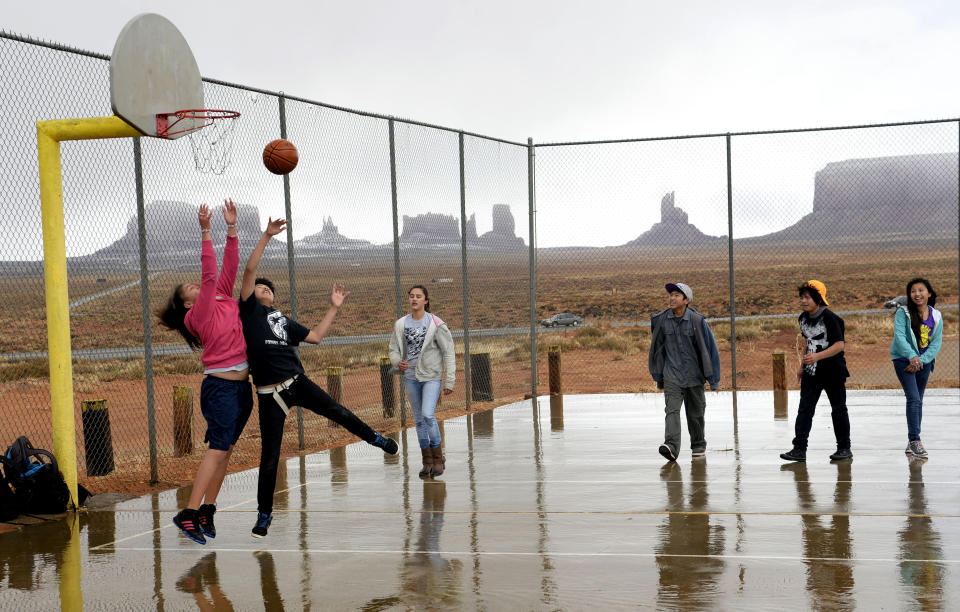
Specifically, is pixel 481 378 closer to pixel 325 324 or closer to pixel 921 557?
pixel 325 324

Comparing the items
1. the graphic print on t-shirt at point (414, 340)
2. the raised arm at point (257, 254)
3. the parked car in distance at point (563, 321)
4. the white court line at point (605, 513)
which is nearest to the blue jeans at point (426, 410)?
the graphic print on t-shirt at point (414, 340)

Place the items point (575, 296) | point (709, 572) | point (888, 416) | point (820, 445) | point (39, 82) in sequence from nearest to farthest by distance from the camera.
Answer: point (709, 572)
point (39, 82)
point (820, 445)
point (888, 416)
point (575, 296)

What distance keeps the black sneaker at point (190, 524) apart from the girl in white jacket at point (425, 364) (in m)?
3.01

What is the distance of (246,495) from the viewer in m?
9.10

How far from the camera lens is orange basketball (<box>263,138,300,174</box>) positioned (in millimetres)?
8750

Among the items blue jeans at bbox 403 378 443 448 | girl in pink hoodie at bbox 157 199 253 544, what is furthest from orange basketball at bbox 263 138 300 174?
blue jeans at bbox 403 378 443 448

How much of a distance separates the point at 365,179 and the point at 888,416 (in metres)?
6.97

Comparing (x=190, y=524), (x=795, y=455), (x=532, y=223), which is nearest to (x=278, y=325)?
(x=190, y=524)

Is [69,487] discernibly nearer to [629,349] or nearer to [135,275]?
[135,275]

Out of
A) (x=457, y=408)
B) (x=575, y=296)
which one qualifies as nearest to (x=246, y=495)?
(x=457, y=408)

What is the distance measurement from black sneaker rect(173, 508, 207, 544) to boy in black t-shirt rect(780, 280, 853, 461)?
557 cm

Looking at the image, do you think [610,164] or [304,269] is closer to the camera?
[304,269]

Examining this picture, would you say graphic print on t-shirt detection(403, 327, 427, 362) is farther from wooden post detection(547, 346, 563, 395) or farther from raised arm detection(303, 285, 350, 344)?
wooden post detection(547, 346, 563, 395)

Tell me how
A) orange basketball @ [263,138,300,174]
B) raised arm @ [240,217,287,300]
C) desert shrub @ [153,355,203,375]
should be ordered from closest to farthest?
raised arm @ [240,217,287,300] < orange basketball @ [263,138,300,174] < desert shrub @ [153,355,203,375]
